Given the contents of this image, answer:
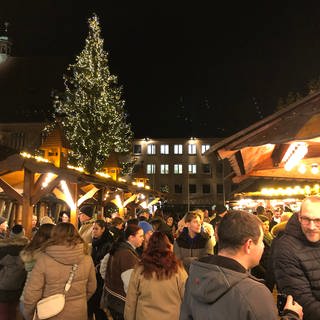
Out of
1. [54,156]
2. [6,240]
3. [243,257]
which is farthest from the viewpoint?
[54,156]

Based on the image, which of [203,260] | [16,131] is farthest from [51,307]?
[16,131]

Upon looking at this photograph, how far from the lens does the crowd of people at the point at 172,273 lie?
219 cm

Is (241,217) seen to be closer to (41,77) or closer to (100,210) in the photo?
(100,210)

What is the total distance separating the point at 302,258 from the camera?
334 centimetres

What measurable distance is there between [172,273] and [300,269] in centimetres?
138

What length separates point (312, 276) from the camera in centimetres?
327

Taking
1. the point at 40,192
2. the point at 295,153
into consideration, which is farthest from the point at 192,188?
the point at 295,153

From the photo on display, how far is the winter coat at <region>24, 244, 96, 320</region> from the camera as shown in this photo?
4.47 meters

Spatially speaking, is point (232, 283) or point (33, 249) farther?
point (33, 249)

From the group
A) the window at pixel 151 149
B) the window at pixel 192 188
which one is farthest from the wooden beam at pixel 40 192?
the window at pixel 192 188

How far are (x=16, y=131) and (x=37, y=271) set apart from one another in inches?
1656

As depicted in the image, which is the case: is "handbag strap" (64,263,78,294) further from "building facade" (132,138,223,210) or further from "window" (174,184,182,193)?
"window" (174,184,182,193)

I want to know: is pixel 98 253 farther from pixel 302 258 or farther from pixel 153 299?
pixel 302 258

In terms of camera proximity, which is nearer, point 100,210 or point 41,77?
point 100,210
